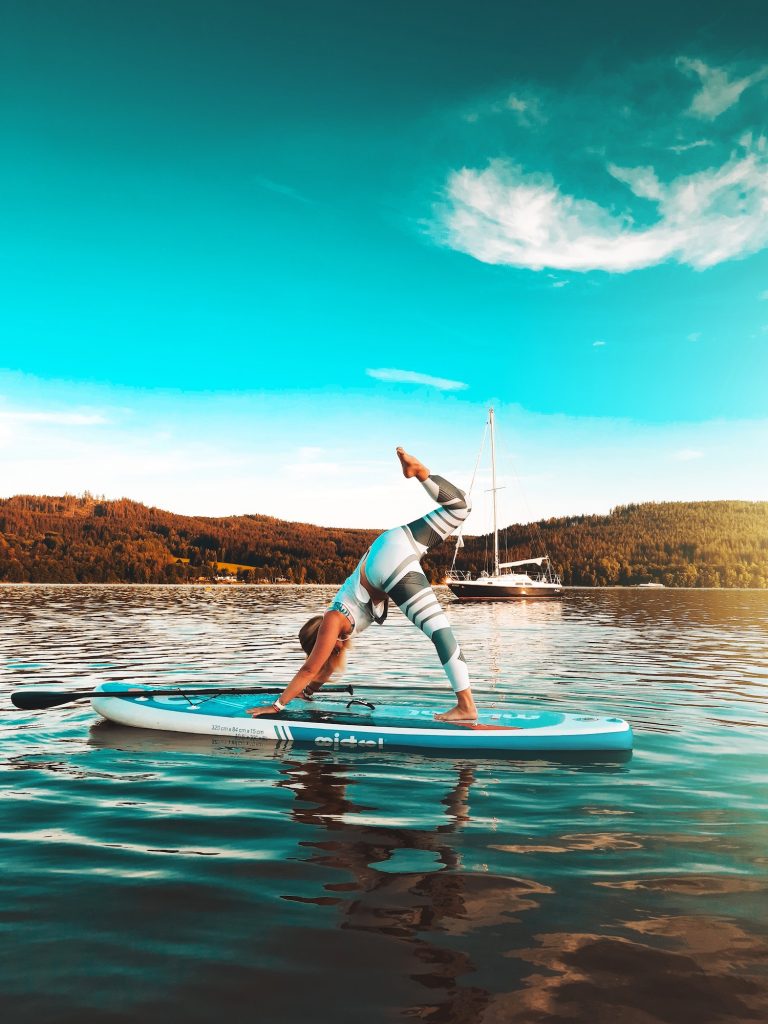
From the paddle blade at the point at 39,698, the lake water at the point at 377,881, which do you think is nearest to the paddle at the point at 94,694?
the paddle blade at the point at 39,698

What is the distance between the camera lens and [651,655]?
22969 millimetres

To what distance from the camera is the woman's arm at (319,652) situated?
9.56 metres

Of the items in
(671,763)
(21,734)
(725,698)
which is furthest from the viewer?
(725,698)

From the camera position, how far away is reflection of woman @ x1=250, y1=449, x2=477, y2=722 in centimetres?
923

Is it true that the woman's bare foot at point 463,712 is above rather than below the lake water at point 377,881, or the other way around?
above

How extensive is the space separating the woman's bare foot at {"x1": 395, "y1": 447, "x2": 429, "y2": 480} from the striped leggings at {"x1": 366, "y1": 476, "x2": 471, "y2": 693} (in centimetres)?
10

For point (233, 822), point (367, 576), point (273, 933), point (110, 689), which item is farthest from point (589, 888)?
point (110, 689)

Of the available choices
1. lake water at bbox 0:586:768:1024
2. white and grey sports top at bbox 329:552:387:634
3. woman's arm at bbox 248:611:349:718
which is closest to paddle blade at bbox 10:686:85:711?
lake water at bbox 0:586:768:1024

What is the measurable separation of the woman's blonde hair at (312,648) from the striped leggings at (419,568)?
4.09 feet

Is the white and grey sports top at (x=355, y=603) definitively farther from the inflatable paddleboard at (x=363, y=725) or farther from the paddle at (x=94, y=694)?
the paddle at (x=94, y=694)

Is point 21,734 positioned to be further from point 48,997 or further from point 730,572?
point 730,572

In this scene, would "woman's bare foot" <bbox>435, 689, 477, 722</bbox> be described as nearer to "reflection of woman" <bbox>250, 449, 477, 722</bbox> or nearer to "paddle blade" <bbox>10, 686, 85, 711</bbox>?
"reflection of woman" <bbox>250, 449, 477, 722</bbox>

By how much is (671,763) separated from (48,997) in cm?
721

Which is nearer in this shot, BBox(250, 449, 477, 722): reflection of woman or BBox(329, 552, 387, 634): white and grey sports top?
BBox(250, 449, 477, 722): reflection of woman
